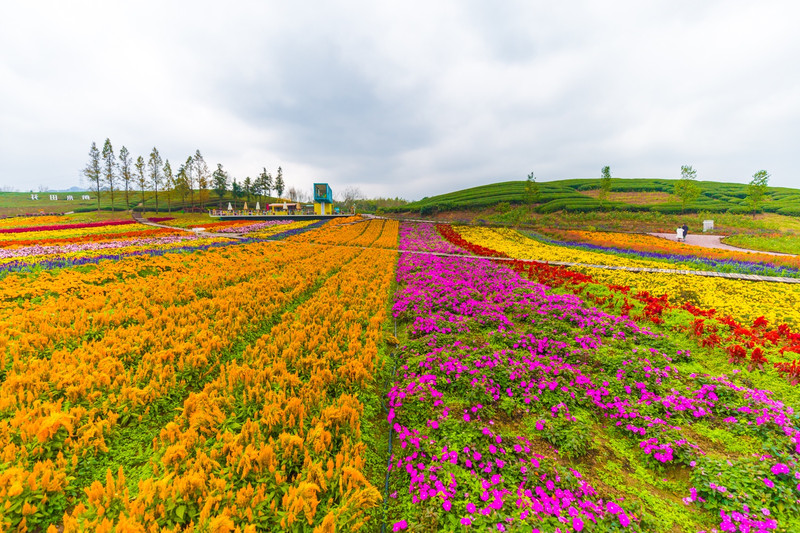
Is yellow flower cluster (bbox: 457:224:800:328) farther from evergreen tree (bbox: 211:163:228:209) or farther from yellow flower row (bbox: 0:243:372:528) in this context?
evergreen tree (bbox: 211:163:228:209)

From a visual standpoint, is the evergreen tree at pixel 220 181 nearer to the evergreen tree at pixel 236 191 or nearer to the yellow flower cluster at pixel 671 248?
the evergreen tree at pixel 236 191

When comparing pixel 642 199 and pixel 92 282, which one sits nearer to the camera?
pixel 92 282

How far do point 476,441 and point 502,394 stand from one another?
1.18 meters

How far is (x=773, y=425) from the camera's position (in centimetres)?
346

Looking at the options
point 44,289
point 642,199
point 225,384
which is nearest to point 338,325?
point 225,384

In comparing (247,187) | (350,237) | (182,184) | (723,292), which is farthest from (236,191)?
(723,292)

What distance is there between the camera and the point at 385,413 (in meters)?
4.14

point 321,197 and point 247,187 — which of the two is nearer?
point 321,197

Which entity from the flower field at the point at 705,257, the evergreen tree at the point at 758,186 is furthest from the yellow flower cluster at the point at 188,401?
the evergreen tree at the point at 758,186

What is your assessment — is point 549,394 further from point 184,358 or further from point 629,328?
point 184,358

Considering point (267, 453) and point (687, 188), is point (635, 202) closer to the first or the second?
point (687, 188)

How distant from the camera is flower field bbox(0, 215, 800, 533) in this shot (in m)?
2.51

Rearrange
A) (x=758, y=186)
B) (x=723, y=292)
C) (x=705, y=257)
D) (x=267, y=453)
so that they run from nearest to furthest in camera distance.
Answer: (x=267, y=453) → (x=723, y=292) → (x=705, y=257) → (x=758, y=186)

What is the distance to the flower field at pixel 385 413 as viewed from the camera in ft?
8.23
